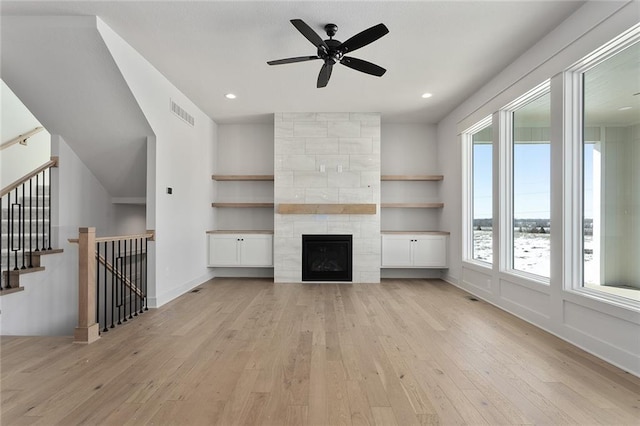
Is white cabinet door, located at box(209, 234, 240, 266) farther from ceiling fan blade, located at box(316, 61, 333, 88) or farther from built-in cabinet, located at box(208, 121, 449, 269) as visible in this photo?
ceiling fan blade, located at box(316, 61, 333, 88)

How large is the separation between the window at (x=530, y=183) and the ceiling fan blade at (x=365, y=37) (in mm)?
1870

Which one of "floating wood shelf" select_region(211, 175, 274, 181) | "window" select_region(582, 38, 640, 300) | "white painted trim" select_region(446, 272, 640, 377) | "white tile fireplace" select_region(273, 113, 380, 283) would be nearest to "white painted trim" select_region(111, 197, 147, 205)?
"floating wood shelf" select_region(211, 175, 274, 181)

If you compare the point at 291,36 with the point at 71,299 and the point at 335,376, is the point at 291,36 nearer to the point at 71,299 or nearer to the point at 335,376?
the point at 335,376

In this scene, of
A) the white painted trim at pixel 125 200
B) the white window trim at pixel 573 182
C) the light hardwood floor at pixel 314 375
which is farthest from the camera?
the white painted trim at pixel 125 200

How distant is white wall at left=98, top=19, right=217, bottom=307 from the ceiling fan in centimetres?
169

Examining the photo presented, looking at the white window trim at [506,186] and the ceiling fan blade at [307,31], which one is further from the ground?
the ceiling fan blade at [307,31]

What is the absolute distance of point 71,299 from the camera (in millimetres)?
4074

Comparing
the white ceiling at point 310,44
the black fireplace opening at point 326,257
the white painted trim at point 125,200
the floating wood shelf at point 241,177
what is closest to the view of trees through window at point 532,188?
the white ceiling at point 310,44

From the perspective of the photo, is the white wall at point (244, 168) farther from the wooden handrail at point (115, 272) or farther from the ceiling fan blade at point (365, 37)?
the ceiling fan blade at point (365, 37)

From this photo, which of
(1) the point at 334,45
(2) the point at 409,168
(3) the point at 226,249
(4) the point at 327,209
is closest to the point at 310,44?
(1) the point at 334,45

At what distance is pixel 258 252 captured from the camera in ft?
18.7

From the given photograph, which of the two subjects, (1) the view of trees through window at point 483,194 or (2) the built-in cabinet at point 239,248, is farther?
(2) the built-in cabinet at point 239,248

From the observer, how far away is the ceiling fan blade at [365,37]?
101 inches

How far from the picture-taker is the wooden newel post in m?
2.76
